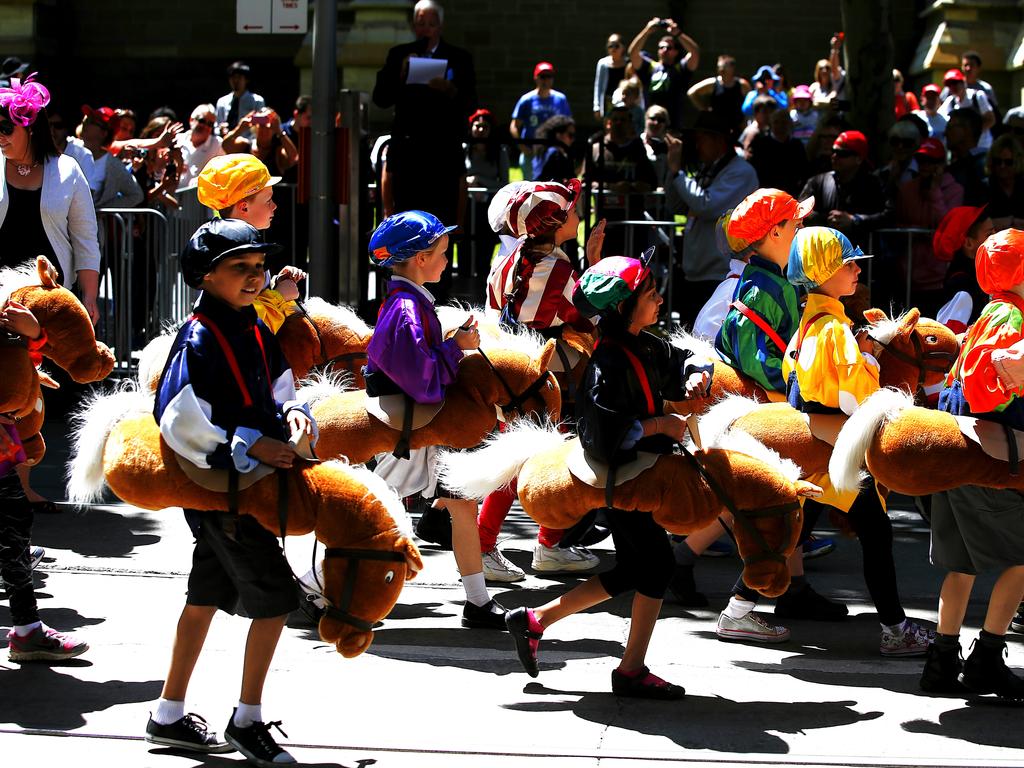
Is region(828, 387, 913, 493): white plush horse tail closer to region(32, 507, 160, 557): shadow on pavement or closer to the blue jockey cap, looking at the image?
the blue jockey cap

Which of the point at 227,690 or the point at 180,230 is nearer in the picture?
the point at 227,690

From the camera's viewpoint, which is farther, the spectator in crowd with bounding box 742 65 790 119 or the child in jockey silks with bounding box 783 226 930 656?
the spectator in crowd with bounding box 742 65 790 119

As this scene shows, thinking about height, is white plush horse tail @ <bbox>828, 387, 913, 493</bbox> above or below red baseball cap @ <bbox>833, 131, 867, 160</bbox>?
below

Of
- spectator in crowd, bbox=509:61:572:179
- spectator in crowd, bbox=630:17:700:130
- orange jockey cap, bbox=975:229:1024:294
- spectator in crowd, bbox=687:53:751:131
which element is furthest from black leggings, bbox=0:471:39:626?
spectator in crowd, bbox=630:17:700:130

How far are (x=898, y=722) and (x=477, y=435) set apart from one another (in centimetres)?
197

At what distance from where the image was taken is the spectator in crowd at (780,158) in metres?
11.3

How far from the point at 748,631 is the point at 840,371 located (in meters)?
1.18

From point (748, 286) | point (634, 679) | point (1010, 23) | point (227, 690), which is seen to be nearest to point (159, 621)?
point (227, 690)

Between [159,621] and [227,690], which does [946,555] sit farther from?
[159,621]

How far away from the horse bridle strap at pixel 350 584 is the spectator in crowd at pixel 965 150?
7558 mm

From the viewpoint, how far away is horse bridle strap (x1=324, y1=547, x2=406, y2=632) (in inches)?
183

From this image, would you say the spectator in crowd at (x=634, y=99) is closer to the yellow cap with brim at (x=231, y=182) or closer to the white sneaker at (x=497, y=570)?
the white sneaker at (x=497, y=570)

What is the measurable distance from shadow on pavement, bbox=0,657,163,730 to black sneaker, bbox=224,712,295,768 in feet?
1.60

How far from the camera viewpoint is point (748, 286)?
21.3 feet
